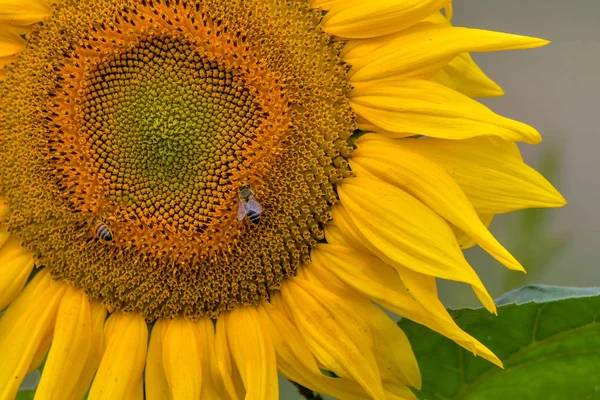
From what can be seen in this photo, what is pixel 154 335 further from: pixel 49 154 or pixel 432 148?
pixel 432 148

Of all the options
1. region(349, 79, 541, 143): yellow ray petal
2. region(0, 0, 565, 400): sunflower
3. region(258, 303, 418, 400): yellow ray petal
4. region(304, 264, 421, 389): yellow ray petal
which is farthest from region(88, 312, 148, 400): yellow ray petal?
region(349, 79, 541, 143): yellow ray petal

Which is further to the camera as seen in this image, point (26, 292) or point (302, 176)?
point (26, 292)

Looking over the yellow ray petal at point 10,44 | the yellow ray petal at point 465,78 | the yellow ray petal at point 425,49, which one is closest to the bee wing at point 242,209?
the yellow ray petal at point 425,49

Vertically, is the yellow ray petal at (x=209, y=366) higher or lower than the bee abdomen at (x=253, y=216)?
lower

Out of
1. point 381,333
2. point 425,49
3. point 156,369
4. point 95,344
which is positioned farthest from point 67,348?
point 425,49

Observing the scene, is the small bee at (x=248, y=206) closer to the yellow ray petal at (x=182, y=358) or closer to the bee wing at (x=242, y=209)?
the bee wing at (x=242, y=209)

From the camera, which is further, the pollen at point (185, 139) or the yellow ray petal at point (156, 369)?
the yellow ray petal at point (156, 369)

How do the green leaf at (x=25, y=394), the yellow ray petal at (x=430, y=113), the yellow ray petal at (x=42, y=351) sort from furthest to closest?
the green leaf at (x=25, y=394)
the yellow ray petal at (x=42, y=351)
the yellow ray petal at (x=430, y=113)

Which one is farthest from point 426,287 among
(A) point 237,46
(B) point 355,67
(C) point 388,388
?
(A) point 237,46
